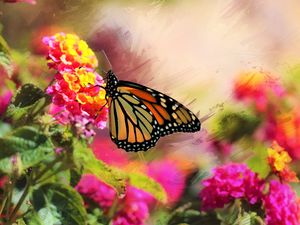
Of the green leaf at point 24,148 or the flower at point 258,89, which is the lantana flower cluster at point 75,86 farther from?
the flower at point 258,89

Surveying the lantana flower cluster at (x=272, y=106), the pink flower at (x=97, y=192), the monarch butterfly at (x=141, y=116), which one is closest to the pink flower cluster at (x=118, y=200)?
the pink flower at (x=97, y=192)

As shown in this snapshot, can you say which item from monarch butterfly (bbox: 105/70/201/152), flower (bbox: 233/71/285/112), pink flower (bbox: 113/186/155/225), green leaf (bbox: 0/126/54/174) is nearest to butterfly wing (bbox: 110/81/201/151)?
monarch butterfly (bbox: 105/70/201/152)

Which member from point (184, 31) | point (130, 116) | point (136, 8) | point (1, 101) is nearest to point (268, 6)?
point (184, 31)

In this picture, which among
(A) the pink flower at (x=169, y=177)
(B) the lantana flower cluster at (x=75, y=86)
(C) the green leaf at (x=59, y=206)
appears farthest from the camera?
(A) the pink flower at (x=169, y=177)

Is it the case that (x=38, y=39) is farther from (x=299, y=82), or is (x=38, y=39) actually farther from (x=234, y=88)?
(x=299, y=82)

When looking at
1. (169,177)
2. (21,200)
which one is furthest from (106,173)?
(169,177)

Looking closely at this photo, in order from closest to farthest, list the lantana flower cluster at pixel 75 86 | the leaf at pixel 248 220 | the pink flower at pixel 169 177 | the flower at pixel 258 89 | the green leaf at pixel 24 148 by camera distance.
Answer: the green leaf at pixel 24 148 → the lantana flower cluster at pixel 75 86 → the leaf at pixel 248 220 → the pink flower at pixel 169 177 → the flower at pixel 258 89
